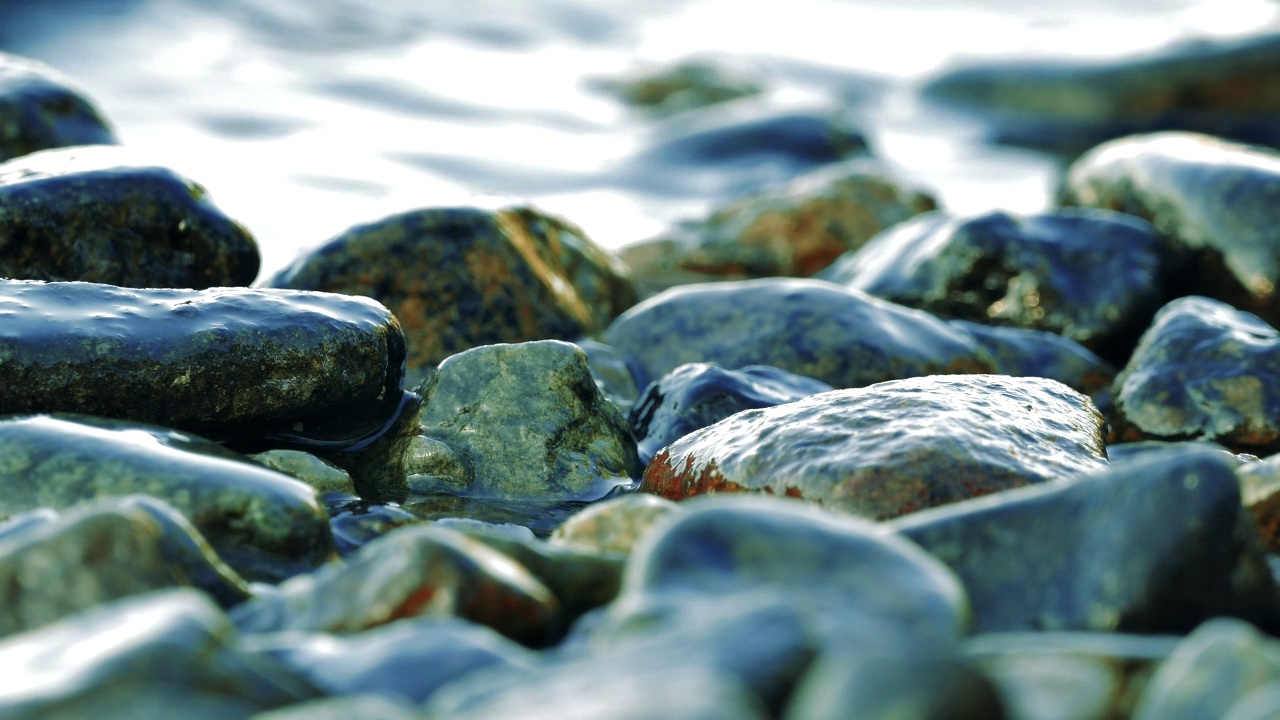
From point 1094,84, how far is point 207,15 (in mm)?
9885

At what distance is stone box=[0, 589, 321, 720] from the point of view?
5.12 ft

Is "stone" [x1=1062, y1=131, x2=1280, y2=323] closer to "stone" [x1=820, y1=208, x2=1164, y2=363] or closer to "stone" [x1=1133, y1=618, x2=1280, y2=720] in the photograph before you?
"stone" [x1=820, y1=208, x2=1164, y2=363]

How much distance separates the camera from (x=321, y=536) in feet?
8.79

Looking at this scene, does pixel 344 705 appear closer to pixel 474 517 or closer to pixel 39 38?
pixel 474 517

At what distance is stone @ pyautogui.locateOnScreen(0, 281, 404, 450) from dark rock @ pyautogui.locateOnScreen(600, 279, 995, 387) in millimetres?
1460

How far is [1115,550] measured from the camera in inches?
84.0

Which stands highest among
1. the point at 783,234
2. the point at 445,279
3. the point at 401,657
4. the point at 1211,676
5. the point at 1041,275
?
the point at 1211,676

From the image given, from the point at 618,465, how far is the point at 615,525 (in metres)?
1.23

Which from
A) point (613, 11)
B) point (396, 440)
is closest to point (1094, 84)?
point (613, 11)

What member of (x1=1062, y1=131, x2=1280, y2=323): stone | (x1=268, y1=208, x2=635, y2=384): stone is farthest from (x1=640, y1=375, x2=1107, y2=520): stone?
(x1=1062, y1=131, x2=1280, y2=323): stone

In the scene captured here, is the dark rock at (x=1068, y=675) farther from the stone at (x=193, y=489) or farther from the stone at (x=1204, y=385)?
the stone at (x=1204, y=385)

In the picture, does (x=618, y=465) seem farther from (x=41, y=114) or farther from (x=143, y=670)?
(x=41, y=114)

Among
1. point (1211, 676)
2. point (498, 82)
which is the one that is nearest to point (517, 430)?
point (1211, 676)

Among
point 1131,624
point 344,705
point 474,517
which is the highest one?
point 344,705
